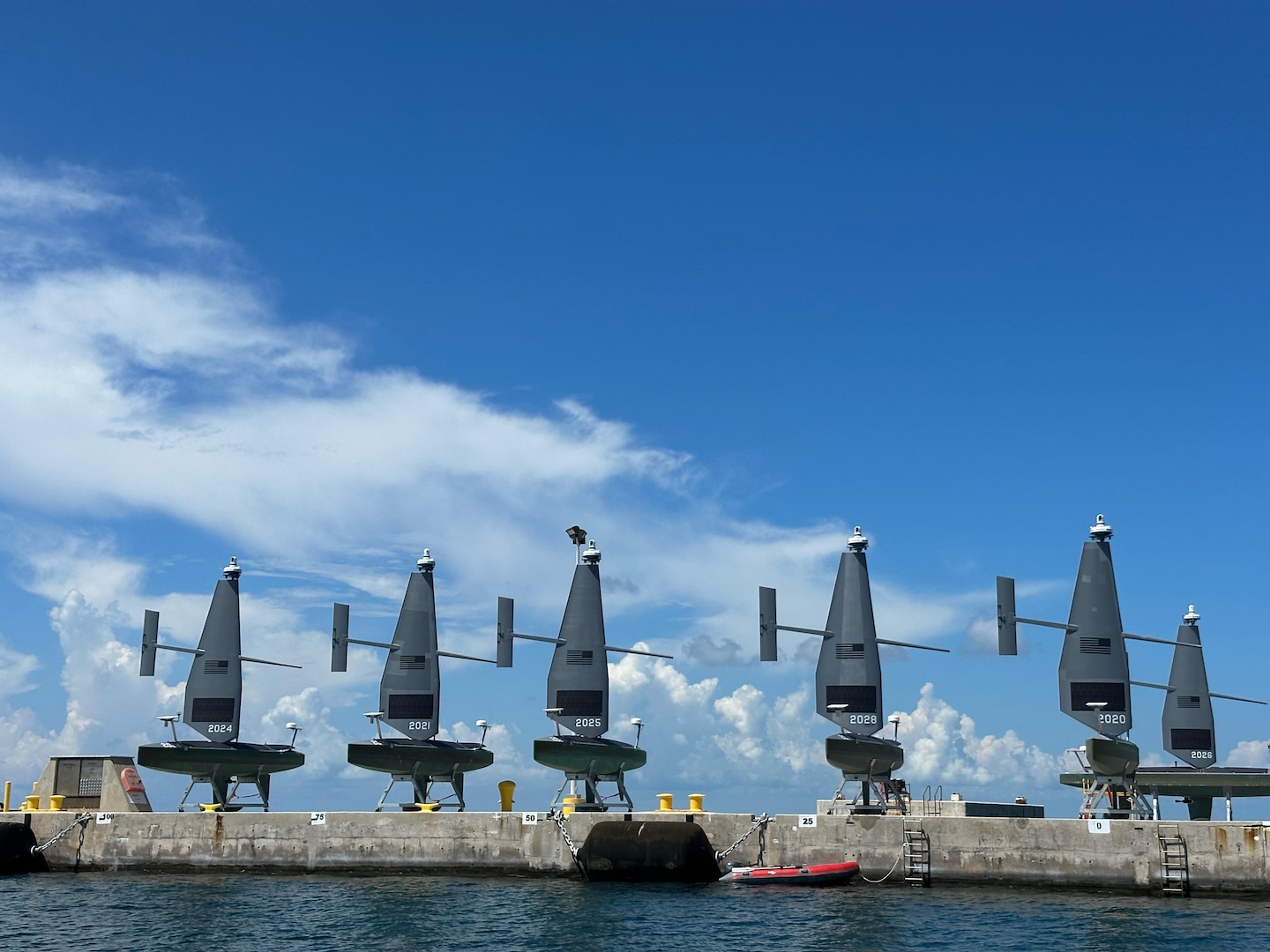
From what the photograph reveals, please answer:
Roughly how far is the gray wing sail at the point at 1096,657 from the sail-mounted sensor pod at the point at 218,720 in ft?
149

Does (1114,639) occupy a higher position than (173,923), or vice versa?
(1114,639)

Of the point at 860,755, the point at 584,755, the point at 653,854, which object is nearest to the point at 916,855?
the point at 860,755

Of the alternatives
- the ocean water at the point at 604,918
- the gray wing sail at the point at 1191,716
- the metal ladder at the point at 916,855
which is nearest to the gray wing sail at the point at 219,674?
the ocean water at the point at 604,918

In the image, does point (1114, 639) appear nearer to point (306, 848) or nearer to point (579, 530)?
point (579, 530)

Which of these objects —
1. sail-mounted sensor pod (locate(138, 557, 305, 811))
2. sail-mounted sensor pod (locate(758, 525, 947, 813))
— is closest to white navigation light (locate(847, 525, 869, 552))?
sail-mounted sensor pod (locate(758, 525, 947, 813))

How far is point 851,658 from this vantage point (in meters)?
67.3

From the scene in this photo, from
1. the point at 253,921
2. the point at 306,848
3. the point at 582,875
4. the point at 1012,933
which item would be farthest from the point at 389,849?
the point at 1012,933

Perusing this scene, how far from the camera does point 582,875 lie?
207 feet

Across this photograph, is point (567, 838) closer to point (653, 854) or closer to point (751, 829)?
point (653, 854)

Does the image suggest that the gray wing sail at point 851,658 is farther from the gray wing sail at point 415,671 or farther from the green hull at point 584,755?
the gray wing sail at point 415,671

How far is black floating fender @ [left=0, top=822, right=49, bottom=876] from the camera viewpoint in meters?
71.3

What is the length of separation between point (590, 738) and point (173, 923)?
25.8 m

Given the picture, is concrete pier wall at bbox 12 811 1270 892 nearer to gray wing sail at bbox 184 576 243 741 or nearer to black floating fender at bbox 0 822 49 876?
black floating fender at bbox 0 822 49 876

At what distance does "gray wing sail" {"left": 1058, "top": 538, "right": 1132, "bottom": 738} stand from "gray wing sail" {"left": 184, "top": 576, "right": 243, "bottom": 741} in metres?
47.1
